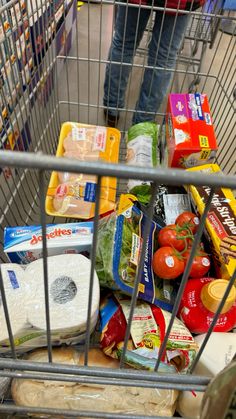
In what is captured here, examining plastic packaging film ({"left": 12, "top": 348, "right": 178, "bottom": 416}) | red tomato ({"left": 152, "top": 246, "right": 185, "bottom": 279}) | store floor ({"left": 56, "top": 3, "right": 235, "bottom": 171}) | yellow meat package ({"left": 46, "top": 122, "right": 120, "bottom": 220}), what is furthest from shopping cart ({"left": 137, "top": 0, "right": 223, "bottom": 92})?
plastic packaging film ({"left": 12, "top": 348, "right": 178, "bottom": 416})

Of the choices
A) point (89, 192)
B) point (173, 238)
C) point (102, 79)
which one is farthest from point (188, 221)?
point (102, 79)

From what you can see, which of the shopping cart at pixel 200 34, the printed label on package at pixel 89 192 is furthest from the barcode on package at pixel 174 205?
the shopping cart at pixel 200 34

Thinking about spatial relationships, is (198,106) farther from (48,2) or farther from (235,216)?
(48,2)

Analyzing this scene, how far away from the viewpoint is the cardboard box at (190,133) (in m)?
1.21

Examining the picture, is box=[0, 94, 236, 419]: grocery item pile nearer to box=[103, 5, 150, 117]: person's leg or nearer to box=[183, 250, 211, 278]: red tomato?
box=[183, 250, 211, 278]: red tomato

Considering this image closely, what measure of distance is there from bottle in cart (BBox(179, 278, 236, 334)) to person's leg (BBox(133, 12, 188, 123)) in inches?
39.4

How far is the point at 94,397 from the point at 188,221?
1.74ft

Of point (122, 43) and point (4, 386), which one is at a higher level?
point (122, 43)

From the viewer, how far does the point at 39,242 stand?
0.91m

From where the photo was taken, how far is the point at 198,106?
52.0 inches

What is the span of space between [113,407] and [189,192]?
679 mm

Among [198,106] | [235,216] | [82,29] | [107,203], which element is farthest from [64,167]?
[82,29]

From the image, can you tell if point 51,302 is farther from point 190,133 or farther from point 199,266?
point 190,133

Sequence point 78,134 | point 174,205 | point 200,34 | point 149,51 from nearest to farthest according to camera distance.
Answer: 1. point 174,205
2. point 78,134
3. point 149,51
4. point 200,34
